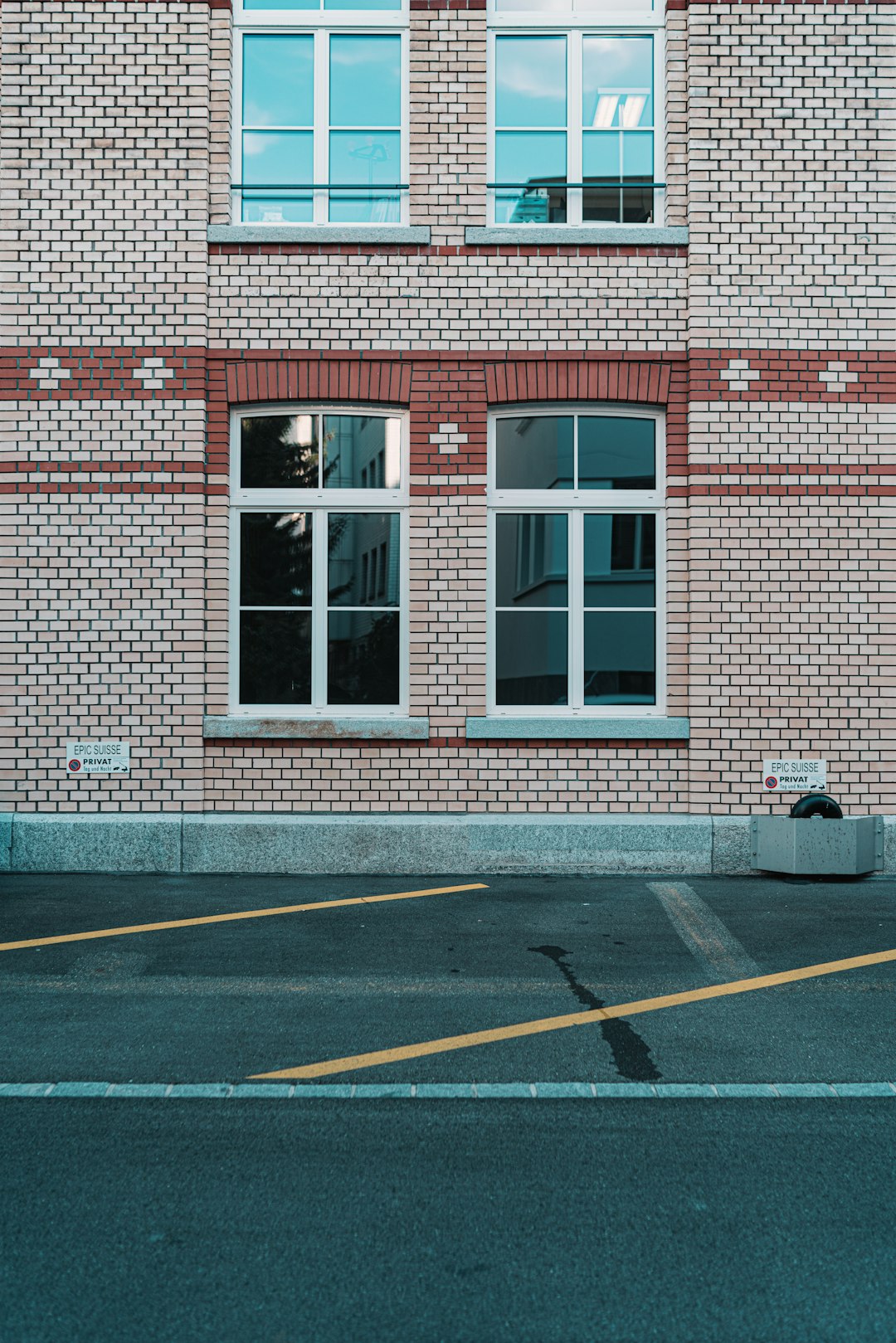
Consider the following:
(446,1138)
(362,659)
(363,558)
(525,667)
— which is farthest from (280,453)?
(446,1138)

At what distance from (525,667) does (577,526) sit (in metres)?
1.25

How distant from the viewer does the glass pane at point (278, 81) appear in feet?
32.6

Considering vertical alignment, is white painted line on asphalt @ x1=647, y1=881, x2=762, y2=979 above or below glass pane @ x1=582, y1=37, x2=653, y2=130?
below

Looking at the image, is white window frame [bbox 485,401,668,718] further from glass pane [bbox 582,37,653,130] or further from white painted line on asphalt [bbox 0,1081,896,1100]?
white painted line on asphalt [bbox 0,1081,896,1100]

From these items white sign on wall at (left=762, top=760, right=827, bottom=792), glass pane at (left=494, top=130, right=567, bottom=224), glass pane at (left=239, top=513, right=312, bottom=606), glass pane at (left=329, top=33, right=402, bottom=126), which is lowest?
white sign on wall at (left=762, top=760, right=827, bottom=792)

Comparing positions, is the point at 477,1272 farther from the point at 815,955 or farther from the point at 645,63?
the point at 645,63

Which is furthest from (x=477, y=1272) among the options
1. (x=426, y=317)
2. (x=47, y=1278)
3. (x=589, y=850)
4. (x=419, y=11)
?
(x=419, y=11)

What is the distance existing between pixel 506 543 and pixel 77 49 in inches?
209

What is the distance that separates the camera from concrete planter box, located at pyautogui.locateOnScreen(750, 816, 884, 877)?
9.02m

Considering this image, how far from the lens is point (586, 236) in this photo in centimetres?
962

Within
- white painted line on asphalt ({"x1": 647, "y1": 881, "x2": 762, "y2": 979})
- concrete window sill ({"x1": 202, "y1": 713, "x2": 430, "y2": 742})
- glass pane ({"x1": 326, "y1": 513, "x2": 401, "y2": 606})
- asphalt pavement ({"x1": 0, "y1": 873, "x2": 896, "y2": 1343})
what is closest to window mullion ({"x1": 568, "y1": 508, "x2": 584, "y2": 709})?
concrete window sill ({"x1": 202, "y1": 713, "x2": 430, "y2": 742})

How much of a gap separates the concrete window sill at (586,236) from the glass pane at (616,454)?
1410mm

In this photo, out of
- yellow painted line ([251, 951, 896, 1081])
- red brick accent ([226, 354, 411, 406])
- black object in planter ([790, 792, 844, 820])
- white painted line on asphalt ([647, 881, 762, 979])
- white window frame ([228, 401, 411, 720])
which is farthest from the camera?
white window frame ([228, 401, 411, 720])

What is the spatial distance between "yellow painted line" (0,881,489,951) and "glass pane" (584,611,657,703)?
1969mm
